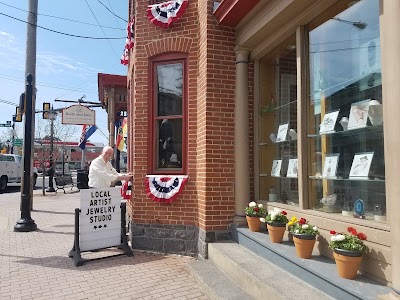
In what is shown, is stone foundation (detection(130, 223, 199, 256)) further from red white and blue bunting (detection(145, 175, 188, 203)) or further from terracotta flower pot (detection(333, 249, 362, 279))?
terracotta flower pot (detection(333, 249, 362, 279))

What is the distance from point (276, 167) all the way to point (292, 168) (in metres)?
0.46

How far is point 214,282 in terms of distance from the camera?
4.18m

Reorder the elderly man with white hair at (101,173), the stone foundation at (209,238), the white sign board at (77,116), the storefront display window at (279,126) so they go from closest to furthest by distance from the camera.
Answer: the storefront display window at (279,126) → the stone foundation at (209,238) → the elderly man with white hair at (101,173) → the white sign board at (77,116)

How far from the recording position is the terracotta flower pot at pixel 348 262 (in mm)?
2895

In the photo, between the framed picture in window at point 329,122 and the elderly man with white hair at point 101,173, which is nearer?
the framed picture in window at point 329,122

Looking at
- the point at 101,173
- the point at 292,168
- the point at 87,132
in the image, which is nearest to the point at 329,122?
the point at 292,168

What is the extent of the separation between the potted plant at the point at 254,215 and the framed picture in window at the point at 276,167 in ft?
1.67

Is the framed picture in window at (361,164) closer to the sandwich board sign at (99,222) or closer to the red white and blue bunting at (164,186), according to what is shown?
the red white and blue bunting at (164,186)

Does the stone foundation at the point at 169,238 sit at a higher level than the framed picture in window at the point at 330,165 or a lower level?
lower

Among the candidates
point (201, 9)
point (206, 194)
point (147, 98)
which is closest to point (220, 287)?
point (206, 194)

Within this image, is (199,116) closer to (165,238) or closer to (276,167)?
(276,167)

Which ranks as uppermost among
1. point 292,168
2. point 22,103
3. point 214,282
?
point 22,103

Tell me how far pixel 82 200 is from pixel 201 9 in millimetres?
3587

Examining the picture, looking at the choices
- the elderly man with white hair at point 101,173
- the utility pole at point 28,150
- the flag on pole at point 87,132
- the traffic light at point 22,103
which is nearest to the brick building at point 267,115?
the elderly man with white hair at point 101,173
